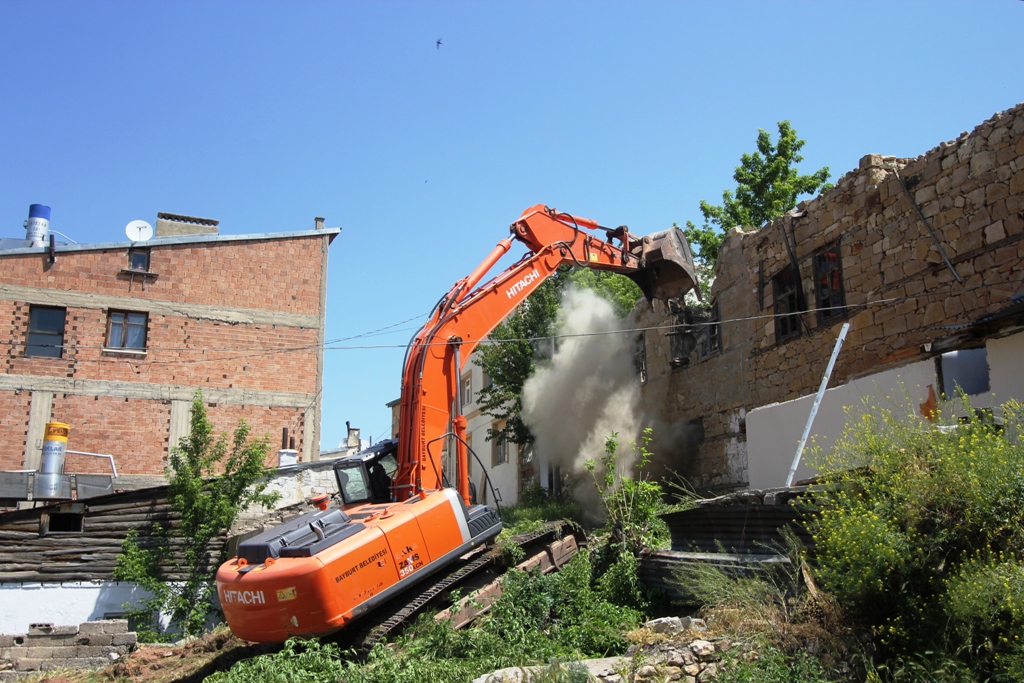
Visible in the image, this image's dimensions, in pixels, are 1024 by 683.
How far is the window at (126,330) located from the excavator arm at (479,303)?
1126 centimetres

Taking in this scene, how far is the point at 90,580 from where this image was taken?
16547mm

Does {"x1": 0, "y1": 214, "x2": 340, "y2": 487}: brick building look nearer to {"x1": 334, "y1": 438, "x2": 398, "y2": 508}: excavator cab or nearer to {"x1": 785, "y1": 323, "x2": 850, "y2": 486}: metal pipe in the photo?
{"x1": 334, "y1": 438, "x2": 398, "y2": 508}: excavator cab

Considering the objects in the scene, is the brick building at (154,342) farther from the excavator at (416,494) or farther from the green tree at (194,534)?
the excavator at (416,494)

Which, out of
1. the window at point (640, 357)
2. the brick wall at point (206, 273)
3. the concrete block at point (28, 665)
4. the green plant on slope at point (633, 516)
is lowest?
the concrete block at point (28, 665)

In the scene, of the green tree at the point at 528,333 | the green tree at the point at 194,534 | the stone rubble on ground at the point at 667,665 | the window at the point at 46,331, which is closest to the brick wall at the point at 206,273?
the window at the point at 46,331

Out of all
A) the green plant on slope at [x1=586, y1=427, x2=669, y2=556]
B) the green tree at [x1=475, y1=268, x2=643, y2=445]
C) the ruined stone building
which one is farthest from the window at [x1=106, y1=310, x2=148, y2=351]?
the green plant on slope at [x1=586, y1=427, x2=669, y2=556]

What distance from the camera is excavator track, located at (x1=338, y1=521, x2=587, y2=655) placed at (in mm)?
10230

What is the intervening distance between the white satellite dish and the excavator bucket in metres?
12.7

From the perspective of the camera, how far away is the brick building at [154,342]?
19938 millimetres

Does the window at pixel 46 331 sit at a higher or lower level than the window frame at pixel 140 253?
lower

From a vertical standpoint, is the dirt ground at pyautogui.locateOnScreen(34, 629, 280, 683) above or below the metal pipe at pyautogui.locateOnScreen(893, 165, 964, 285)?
below

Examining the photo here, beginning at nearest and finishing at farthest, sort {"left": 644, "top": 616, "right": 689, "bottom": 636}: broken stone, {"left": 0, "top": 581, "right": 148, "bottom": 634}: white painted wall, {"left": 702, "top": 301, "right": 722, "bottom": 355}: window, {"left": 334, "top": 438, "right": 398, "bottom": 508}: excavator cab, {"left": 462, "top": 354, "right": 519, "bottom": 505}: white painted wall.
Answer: {"left": 644, "top": 616, "right": 689, "bottom": 636}: broken stone < {"left": 334, "top": 438, "right": 398, "bottom": 508}: excavator cab < {"left": 0, "top": 581, "right": 148, "bottom": 634}: white painted wall < {"left": 702, "top": 301, "right": 722, "bottom": 355}: window < {"left": 462, "top": 354, "right": 519, "bottom": 505}: white painted wall

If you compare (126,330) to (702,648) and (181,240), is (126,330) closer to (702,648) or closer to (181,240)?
(181,240)

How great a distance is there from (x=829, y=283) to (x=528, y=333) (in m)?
10.0
